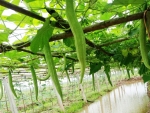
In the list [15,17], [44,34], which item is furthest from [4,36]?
[44,34]

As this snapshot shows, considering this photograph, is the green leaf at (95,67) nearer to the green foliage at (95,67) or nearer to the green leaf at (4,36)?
the green foliage at (95,67)

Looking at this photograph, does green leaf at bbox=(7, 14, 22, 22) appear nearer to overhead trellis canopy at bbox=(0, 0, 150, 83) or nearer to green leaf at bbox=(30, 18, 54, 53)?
overhead trellis canopy at bbox=(0, 0, 150, 83)

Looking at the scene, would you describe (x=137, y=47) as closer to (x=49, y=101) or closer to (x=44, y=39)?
(x=44, y=39)

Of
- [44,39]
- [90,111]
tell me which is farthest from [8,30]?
[90,111]

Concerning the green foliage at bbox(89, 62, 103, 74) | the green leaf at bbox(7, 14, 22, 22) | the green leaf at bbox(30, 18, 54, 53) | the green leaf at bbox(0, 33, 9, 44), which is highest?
the green leaf at bbox(7, 14, 22, 22)

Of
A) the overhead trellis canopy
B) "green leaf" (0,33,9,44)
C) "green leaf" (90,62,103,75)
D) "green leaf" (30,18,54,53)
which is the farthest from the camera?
"green leaf" (90,62,103,75)

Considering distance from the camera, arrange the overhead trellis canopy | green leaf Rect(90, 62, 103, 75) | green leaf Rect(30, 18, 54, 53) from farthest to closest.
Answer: green leaf Rect(90, 62, 103, 75)
the overhead trellis canopy
green leaf Rect(30, 18, 54, 53)

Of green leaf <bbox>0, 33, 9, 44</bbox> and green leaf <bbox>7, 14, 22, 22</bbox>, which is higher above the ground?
green leaf <bbox>7, 14, 22, 22</bbox>

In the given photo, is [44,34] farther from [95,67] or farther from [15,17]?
[95,67]

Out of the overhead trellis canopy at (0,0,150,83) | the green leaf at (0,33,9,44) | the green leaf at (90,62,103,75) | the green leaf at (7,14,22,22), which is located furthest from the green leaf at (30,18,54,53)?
the green leaf at (90,62,103,75)

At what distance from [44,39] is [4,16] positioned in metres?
0.64

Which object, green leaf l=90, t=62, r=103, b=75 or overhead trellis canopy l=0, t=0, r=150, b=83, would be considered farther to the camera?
green leaf l=90, t=62, r=103, b=75

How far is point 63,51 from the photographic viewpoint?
248 centimetres

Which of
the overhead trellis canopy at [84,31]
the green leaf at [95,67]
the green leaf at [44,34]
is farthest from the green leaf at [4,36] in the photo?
the green leaf at [95,67]
